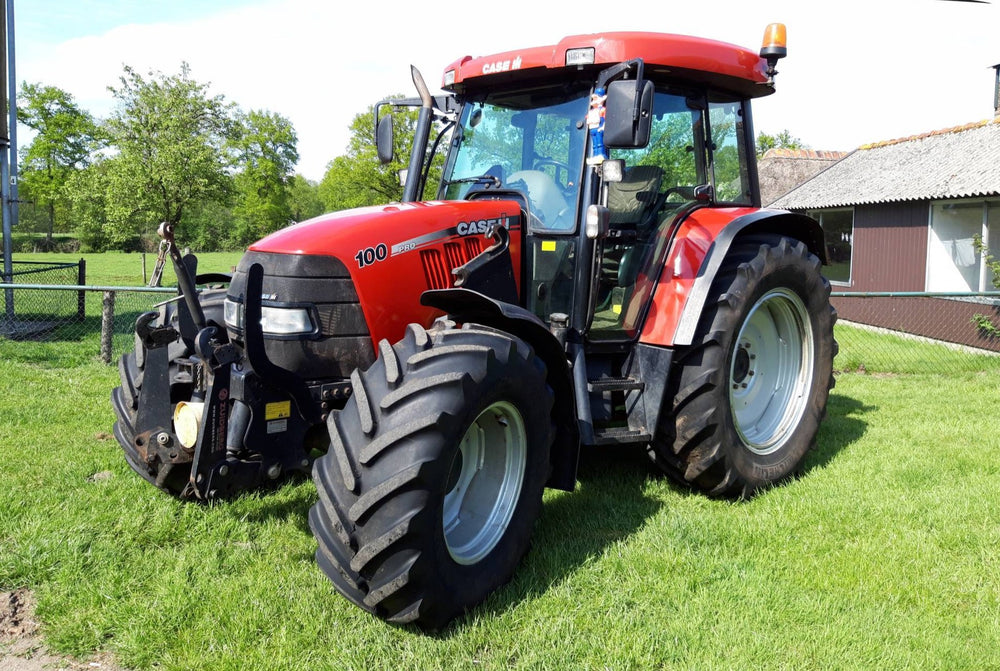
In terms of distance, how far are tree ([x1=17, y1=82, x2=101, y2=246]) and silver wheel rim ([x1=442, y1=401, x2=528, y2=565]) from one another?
184 feet

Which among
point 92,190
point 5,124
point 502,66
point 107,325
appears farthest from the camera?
point 92,190

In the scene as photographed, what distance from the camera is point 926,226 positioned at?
1445 cm

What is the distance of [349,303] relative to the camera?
11.8ft

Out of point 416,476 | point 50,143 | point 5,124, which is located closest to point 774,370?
point 416,476

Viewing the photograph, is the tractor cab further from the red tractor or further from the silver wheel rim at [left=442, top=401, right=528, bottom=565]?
the silver wheel rim at [left=442, top=401, right=528, bottom=565]

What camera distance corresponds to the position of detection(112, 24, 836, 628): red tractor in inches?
120

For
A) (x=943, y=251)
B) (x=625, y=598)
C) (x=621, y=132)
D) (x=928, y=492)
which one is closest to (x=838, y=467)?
(x=928, y=492)

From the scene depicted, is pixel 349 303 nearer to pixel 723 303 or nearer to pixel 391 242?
pixel 391 242

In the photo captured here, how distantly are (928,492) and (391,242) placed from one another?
3.32 meters

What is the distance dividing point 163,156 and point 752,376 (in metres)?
19.7

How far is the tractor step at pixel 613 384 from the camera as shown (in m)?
4.25

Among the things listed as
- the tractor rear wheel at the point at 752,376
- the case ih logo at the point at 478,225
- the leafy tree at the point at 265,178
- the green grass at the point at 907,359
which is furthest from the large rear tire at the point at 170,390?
the leafy tree at the point at 265,178

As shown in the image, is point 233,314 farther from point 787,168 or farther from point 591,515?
point 787,168

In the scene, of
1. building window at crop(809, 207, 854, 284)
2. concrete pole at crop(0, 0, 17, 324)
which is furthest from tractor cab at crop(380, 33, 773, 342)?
building window at crop(809, 207, 854, 284)
